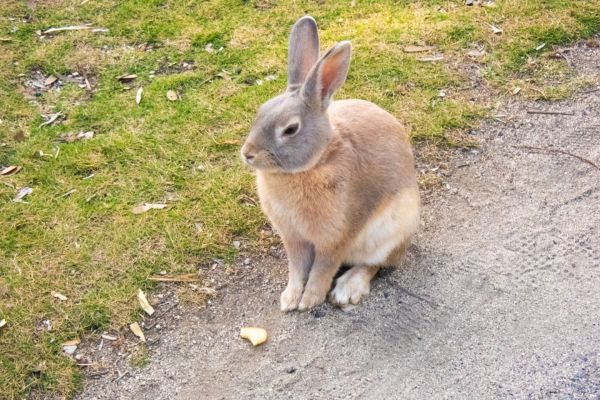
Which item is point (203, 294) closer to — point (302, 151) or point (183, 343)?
point (183, 343)

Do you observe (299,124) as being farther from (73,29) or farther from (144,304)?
(73,29)

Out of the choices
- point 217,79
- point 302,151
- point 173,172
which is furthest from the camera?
point 217,79

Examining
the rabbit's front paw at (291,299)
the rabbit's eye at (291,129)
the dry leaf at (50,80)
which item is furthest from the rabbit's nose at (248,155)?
the dry leaf at (50,80)

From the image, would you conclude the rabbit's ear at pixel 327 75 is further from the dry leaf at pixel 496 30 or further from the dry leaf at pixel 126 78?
the dry leaf at pixel 496 30

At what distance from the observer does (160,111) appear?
16.4 feet

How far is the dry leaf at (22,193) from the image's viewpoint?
4.35 metres

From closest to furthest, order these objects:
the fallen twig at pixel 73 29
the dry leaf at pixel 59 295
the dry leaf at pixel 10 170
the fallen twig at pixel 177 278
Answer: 1. the dry leaf at pixel 59 295
2. the fallen twig at pixel 177 278
3. the dry leaf at pixel 10 170
4. the fallen twig at pixel 73 29

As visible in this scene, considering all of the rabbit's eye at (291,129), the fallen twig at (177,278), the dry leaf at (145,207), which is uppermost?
the rabbit's eye at (291,129)

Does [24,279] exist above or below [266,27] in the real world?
below

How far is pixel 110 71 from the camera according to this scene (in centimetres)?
545

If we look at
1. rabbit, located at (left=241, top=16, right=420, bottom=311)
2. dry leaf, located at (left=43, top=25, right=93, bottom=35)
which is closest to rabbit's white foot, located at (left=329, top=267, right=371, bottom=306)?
rabbit, located at (left=241, top=16, right=420, bottom=311)

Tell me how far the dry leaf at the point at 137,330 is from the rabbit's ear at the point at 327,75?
151 cm

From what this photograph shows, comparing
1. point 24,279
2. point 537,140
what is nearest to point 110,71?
point 24,279

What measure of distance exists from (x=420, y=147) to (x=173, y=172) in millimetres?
1682
